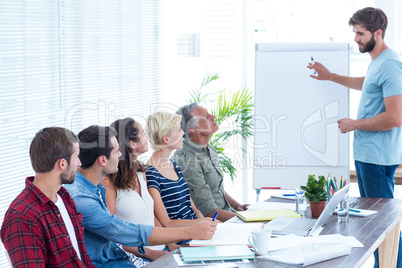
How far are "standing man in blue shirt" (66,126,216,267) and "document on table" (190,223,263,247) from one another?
0.04 m

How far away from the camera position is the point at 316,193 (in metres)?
2.49

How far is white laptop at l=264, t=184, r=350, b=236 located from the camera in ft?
7.18

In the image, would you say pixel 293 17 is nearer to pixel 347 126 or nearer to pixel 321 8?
pixel 321 8

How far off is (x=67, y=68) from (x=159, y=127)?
3.00 ft

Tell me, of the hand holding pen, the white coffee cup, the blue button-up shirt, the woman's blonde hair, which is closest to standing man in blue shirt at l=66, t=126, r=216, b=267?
the blue button-up shirt

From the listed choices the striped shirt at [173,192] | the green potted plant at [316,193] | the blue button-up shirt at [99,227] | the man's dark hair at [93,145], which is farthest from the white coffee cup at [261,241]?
the striped shirt at [173,192]

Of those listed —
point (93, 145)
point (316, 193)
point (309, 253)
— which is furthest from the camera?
point (316, 193)

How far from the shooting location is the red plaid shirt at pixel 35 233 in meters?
1.67

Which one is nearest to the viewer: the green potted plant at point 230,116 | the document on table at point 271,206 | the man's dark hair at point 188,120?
the document on table at point 271,206

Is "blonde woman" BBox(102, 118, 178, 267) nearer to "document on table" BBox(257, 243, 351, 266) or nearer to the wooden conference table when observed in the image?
the wooden conference table

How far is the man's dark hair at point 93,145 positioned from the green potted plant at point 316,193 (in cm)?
100

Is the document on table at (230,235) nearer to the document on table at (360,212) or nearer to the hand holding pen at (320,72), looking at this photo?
the document on table at (360,212)

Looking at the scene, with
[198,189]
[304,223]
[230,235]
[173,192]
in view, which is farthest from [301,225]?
[198,189]

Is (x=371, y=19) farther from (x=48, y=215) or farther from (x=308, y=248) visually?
(x=48, y=215)
